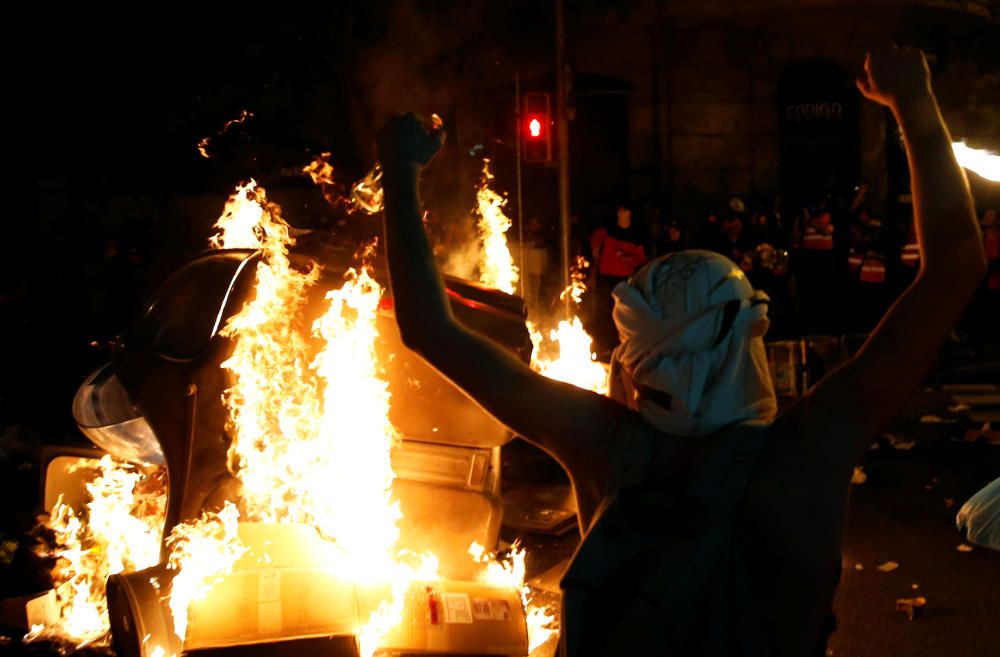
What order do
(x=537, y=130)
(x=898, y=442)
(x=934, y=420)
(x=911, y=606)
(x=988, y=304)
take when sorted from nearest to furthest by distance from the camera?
(x=911, y=606), (x=898, y=442), (x=934, y=420), (x=537, y=130), (x=988, y=304)

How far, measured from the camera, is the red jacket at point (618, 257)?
14320mm

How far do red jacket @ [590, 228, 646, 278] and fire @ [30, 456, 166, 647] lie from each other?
9.77m

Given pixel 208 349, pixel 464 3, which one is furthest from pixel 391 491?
pixel 464 3

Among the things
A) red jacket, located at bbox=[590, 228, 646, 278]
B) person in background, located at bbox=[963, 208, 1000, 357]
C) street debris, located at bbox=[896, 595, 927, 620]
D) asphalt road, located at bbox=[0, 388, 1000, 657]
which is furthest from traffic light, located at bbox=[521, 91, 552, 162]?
street debris, located at bbox=[896, 595, 927, 620]

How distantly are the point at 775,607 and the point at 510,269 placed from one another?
12.1 meters

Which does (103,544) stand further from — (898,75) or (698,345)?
(898,75)

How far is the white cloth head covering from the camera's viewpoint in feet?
5.79

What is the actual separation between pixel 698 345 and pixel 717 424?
0.46ft

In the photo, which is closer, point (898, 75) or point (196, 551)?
point (898, 75)

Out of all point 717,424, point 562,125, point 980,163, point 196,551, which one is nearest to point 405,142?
point 717,424

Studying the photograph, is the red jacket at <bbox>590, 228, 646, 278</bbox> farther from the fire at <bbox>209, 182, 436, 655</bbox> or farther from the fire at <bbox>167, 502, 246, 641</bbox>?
the fire at <bbox>167, 502, 246, 641</bbox>

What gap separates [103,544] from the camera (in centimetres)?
513

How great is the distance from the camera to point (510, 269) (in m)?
13.7

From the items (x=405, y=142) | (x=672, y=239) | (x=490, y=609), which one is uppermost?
(x=672, y=239)
